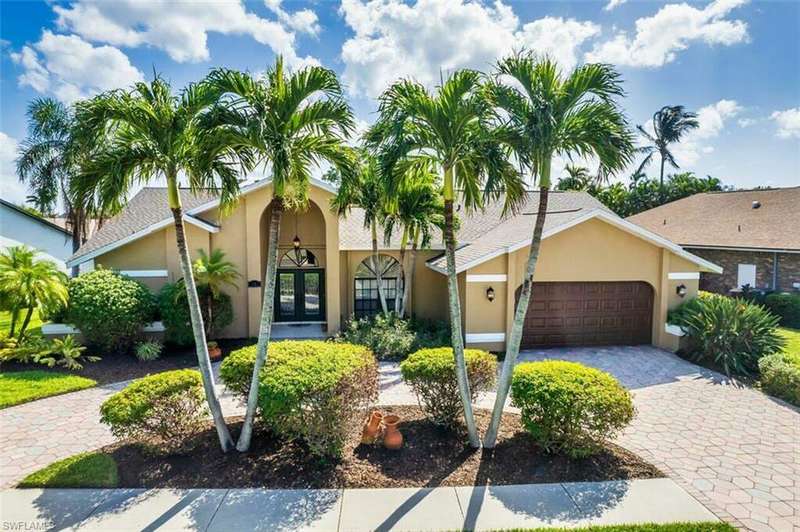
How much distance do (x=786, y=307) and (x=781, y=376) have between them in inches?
427

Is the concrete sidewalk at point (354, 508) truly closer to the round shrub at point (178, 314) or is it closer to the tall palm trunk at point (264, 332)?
the tall palm trunk at point (264, 332)

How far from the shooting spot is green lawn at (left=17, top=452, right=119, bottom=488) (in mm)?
6199

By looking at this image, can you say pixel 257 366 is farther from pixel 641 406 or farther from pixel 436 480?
pixel 641 406

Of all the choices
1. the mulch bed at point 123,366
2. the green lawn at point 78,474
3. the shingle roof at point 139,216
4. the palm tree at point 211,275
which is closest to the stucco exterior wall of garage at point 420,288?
the palm tree at point 211,275

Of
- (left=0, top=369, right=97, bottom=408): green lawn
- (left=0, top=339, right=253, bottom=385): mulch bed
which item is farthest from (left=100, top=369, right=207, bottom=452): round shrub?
(left=0, top=339, right=253, bottom=385): mulch bed

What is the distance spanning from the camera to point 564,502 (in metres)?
5.86

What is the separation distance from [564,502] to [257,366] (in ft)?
16.7

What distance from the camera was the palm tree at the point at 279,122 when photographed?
6191mm

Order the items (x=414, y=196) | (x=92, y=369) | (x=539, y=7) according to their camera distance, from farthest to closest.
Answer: (x=414, y=196) < (x=92, y=369) < (x=539, y=7)

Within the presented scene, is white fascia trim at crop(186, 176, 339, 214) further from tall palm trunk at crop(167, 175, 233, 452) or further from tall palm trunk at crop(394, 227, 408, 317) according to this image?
tall palm trunk at crop(167, 175, 233, 452)

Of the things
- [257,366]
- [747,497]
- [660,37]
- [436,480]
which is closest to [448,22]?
[660,37]

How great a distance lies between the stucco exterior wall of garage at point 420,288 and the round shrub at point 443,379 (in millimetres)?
9440

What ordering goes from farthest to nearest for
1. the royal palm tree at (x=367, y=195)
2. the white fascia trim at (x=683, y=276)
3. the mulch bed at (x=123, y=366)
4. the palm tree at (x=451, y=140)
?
the white fascia trim at (x=683, y=276)
the mulch bed at (x=123, y=366)
the royal palm tree at (x=367, y=195)
the palm tree at (x=451, y=140)

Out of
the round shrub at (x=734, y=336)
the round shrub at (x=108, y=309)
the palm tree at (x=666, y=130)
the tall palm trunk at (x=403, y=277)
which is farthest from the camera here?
the palm tree at (x=666, y=130)
